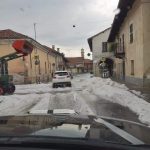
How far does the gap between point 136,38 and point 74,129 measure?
30594mm

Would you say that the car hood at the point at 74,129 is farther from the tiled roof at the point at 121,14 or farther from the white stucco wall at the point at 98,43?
the white stucco wall at the point at 98,43

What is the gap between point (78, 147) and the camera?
2877 millimetres

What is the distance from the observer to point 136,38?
33.5 m

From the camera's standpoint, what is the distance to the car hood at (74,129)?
10.2ft

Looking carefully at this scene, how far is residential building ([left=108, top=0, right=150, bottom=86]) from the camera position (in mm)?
30031

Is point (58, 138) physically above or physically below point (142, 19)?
below

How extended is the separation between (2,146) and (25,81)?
167 ft

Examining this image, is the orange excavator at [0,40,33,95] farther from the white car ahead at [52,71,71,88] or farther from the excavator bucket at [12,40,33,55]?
the white car ahead at [52,71,71,88]

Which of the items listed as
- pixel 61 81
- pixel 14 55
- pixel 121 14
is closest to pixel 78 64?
pixel 61 81

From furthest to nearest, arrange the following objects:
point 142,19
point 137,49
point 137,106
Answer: point 137,49
point 142,19
point 137,106

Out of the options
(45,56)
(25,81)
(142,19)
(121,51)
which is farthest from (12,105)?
(45,56)

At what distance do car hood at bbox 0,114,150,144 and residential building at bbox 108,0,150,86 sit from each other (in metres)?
26.6

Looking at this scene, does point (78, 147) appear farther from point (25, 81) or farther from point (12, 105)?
point (25, 81)

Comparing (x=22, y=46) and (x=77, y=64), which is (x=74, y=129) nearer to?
(x=22, y=46)
